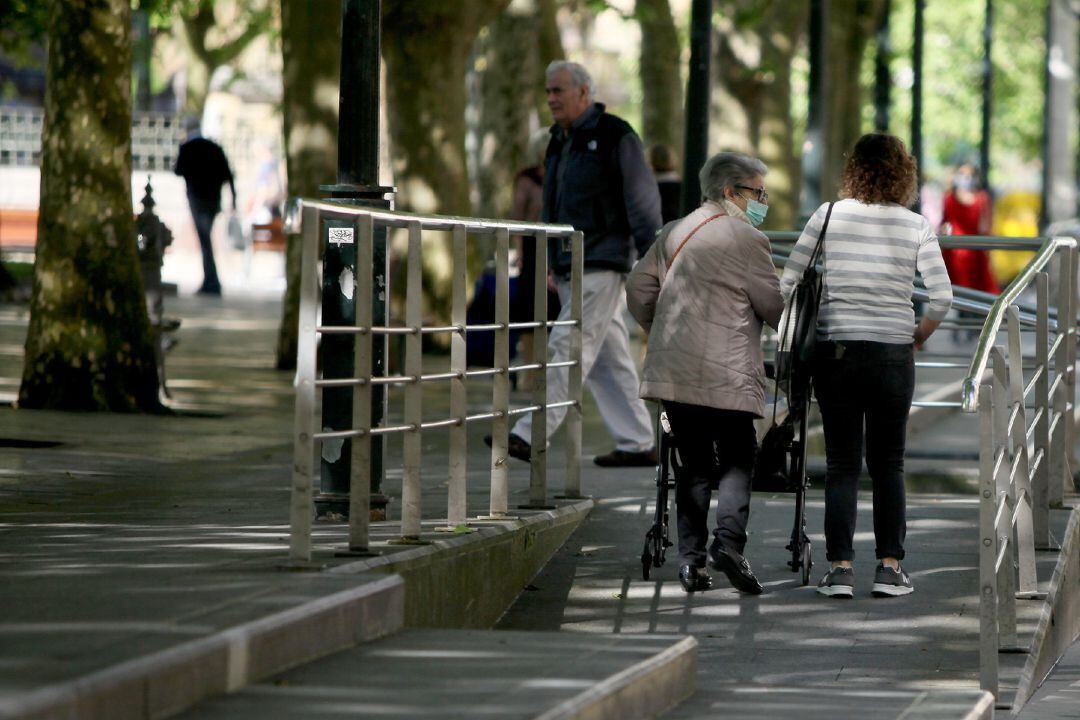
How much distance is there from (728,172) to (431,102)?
1007 centimetres

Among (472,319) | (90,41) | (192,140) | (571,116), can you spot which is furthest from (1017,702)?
(192,140)

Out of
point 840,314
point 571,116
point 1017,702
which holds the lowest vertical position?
point 1017,702

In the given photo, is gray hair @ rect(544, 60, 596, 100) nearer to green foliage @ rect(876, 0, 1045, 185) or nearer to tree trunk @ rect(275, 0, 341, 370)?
tree trunk @ rect(275, 0, 341, 370)

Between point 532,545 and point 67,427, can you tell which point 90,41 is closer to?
point 67,427

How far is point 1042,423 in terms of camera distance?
9.16 m

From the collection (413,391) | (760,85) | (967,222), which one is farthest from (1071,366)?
(760,85)

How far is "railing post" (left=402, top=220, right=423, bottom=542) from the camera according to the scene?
693cm

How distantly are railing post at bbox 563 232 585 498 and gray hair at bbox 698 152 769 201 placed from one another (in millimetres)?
1295

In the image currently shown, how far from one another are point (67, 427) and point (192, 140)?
569 inches

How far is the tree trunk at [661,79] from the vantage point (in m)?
27.5

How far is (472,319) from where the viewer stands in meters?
16.5

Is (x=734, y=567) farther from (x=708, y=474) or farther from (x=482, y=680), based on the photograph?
(x=482, y=680)

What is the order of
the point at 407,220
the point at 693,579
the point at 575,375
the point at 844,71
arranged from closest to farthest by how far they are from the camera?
the point at 407,220
the point at 693,579
the point at 575,375
the point at 844,71

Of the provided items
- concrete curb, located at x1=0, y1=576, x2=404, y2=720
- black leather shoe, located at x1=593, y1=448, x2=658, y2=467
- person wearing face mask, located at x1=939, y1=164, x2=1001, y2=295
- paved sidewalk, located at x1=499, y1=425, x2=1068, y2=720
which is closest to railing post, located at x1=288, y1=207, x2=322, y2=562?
concrete curb, located at x1=0, y1=576, x2=404, y2=720
